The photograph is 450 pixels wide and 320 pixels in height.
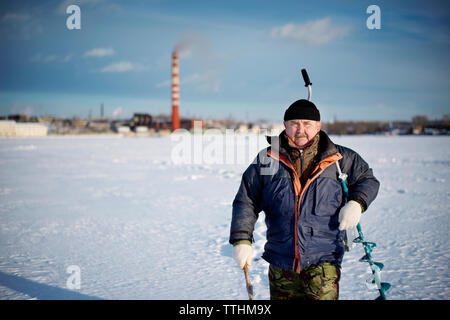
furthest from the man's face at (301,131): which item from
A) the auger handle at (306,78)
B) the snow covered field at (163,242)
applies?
the snow covered field at (163,242)

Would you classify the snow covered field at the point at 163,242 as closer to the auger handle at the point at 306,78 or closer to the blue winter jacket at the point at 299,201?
the blue winter jacket at the point at 299,201

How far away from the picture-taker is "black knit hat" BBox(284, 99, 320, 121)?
203 centimetres

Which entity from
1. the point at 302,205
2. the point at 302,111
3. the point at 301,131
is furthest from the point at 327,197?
the point at 302,111

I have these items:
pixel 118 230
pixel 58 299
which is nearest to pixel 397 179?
pixel 118 230

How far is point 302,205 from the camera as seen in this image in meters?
1.95

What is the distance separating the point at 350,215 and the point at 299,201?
31cm

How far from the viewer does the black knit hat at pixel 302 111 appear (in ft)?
6.66

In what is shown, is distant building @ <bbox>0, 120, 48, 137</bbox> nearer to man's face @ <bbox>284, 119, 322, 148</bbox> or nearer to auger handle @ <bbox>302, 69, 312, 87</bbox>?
auger handle @ <bbox>302, 69, 312, 87</bbox>

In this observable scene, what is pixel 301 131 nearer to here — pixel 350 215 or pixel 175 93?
pixel 350 215

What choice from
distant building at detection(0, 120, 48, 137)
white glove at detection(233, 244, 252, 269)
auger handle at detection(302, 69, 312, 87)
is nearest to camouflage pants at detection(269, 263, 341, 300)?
white glove at detection(233, 244, 252, 269)

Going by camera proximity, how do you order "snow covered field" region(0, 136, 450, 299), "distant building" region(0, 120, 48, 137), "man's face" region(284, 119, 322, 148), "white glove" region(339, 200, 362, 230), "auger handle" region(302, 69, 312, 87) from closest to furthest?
"white glove" region(339, 200, 362, 230) → "man's face" region(284, 119, 322, 148) → "auger handle" region(302, 69, 312, 87) → "snow covered field" region(0, 136, 450, 299) → "distant building" region(0, 120, 48, 137)

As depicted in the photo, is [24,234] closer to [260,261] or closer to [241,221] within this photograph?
[260,261]
